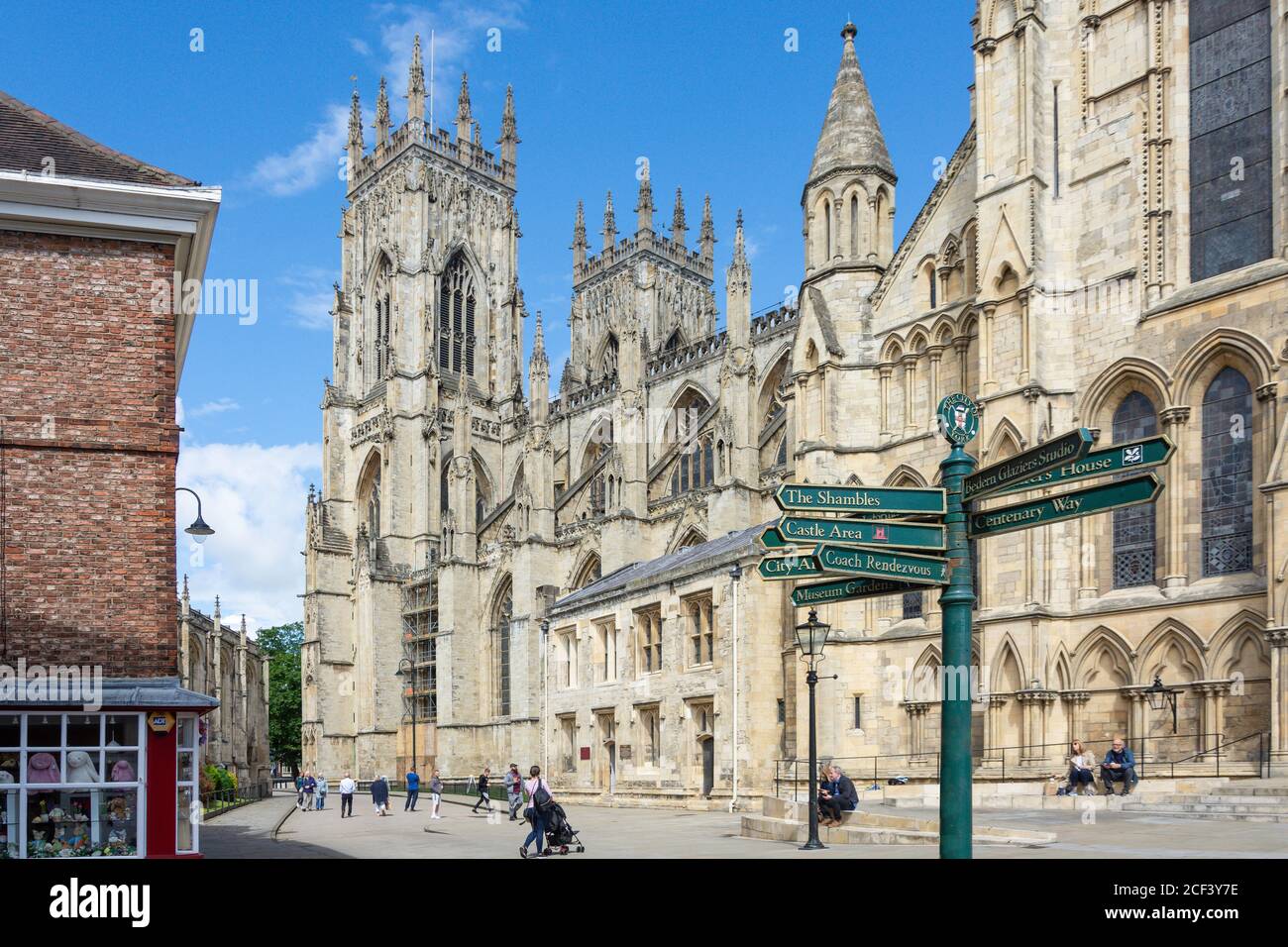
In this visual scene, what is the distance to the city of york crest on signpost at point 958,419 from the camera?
28.3 ft

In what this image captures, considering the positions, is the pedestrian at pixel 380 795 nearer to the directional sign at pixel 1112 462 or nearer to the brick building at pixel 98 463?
the brick building at pixel 98 463

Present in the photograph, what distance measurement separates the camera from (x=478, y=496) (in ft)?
242

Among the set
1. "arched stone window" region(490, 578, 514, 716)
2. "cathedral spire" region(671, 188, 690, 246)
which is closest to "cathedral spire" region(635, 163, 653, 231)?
"cathedral spire" region(671, 188, 690, 246)

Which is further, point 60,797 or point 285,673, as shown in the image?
point 285,673

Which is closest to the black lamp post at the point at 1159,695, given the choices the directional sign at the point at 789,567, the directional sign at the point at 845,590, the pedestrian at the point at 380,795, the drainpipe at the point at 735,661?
the drainpipe at the point at 735,661

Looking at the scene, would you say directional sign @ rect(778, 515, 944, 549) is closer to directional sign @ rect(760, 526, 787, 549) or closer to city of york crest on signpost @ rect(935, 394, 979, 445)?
directional sign @ rect(760, 526, 787, 549)

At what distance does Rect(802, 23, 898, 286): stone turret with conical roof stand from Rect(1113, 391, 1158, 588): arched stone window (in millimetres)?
6928

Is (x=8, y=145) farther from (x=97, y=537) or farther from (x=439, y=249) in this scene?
(x=439, y=249)

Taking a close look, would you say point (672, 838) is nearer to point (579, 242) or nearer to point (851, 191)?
point (851, 191)

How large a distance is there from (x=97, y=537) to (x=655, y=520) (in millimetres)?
39595

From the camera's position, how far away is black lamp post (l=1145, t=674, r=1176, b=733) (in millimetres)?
21656

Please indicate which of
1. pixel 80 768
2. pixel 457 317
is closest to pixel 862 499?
pixel 80 768
